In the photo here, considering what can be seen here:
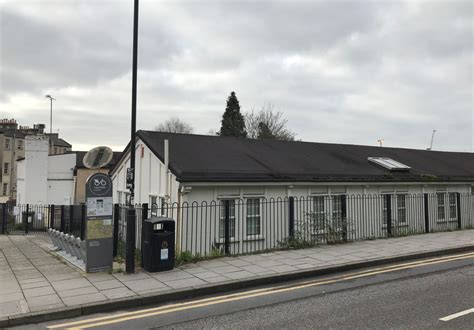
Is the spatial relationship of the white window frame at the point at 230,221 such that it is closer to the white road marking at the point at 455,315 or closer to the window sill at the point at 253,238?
the window sill at the point at 253,238

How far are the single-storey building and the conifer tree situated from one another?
32033mm

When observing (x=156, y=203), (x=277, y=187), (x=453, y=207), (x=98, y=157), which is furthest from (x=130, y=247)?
(x=453, y=207)

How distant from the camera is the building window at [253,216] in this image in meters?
12.9

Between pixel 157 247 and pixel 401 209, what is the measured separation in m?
11.7

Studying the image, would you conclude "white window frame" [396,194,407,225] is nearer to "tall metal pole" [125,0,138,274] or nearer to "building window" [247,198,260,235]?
"building window" [247,198,260,235]

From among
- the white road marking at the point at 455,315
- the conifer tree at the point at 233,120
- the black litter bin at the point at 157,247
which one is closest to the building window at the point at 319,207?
the black litter bin at the point at 157,247

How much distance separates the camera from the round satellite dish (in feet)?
29.5

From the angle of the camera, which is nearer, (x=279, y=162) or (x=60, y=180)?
(x=279, y=162)

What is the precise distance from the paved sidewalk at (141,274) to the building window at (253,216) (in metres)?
2.20

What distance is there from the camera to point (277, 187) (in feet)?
44.6

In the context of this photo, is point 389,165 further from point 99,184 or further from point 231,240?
point 99,184

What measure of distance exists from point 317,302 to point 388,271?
3.12 metres

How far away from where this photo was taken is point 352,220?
14617mm

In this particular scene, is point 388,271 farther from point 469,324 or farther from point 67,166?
point 67,166
